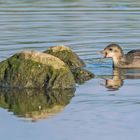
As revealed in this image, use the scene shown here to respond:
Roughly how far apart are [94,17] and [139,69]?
22.2 feet

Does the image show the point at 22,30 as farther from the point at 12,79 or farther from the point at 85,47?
the point at 12,79

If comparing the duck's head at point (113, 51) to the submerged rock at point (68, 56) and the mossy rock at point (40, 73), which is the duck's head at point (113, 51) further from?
the mossy rock at point (40, 73)

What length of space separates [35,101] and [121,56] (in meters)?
5.26

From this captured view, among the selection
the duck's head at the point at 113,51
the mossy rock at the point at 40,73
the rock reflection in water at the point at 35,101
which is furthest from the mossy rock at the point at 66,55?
the rock reflection in water at the point at 35,101

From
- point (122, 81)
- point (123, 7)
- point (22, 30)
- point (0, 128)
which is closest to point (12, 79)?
point (122, 81)

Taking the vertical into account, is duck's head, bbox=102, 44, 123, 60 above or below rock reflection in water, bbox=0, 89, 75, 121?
above

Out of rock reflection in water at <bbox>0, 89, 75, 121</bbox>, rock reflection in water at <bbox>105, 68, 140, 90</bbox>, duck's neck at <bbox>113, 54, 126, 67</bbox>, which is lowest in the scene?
rock reflection in water at <bbox>0, 89, 75, 121</bbox>

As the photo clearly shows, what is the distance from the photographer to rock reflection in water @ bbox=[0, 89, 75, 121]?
16.0m

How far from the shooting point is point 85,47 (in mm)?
22844

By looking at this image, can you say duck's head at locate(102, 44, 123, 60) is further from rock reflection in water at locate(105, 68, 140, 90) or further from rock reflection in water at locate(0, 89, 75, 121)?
rock reflection in water at locate(0, 89, 75, 121)

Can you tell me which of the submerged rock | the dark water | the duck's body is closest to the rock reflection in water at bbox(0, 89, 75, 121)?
the dark water

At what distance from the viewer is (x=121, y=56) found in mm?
21859

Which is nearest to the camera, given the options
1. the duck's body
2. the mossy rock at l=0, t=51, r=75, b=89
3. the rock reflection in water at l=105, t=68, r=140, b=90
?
the mossy rock at l=0, t=51, r=75, b=89

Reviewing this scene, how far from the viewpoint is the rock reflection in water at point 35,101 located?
16031 mm
